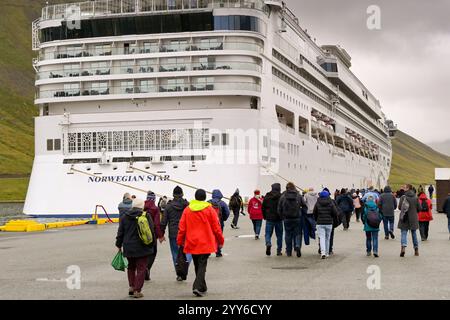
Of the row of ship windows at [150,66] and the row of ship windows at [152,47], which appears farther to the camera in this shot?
the row of ship windows at [152,47]

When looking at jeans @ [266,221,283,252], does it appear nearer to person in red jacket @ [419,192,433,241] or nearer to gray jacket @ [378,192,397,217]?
gray jacket @ [378,192,397,217]

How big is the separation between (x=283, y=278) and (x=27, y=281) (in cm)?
506

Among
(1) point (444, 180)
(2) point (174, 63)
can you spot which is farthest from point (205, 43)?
(1) point (444, 180)

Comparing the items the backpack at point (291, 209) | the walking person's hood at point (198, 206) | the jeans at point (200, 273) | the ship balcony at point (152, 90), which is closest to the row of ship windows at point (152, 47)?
the ship balcony at point (152, 90)

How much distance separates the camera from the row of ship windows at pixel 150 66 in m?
39.6

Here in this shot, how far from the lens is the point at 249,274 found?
14.5 m

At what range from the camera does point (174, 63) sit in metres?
39.9

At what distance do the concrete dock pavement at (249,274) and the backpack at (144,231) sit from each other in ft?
3.07

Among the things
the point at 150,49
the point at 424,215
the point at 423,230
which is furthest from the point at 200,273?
the point at 150,49

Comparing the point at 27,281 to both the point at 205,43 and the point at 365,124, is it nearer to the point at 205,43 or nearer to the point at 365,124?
the point at 205,43

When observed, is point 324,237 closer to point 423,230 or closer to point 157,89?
point 423,230

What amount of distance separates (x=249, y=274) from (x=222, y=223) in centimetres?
559

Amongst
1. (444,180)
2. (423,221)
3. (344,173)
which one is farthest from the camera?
(344,173)

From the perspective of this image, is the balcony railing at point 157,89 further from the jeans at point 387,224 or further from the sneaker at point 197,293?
the sneaker at point 197,293
